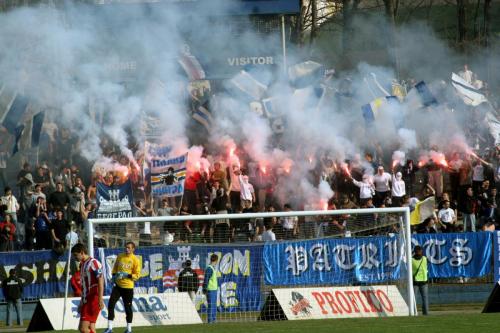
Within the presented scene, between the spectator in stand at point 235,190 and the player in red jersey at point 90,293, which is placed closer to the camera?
the player in red jersey at point 90,293

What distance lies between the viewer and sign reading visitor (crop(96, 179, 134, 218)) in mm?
25203

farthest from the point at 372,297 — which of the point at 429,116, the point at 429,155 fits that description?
the point at 429,116

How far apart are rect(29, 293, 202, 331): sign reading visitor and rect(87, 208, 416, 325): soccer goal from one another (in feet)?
0.85

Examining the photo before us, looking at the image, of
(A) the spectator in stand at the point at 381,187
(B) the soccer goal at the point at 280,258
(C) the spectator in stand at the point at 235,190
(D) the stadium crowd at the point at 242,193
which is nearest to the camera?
(B) the soccer goal at the point at 280,258

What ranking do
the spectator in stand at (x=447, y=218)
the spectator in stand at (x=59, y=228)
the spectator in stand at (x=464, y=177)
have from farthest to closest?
the spectator in stand at (x=464, y=177) < the spectator in stand at (x=447, y=218) < the spectator in stand at (x=59, y=228)

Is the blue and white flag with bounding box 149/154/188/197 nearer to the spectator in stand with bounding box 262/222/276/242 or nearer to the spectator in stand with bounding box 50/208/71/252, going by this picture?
the spectator in stand with bounding box 50/208/71/252

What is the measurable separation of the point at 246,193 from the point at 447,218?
494 centimetres

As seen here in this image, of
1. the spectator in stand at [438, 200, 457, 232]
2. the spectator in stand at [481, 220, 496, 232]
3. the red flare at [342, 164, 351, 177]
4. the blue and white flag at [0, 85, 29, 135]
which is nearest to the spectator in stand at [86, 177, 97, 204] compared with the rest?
the blue and white flag at [0, 85, 29, 135]

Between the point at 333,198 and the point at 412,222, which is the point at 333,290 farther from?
the point at 333,198

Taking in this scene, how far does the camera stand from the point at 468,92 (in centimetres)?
3127

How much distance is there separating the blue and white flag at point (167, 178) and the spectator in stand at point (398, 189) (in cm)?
562

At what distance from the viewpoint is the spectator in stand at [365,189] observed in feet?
91.8

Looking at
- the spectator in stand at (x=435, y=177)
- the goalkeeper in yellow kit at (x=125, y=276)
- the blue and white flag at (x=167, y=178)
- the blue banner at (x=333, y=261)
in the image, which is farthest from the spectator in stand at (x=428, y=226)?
the goalkeeper in yellow kit at (x=125, y=276)

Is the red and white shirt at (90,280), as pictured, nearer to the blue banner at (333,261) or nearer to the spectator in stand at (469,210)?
the blue banner at (333,261)
